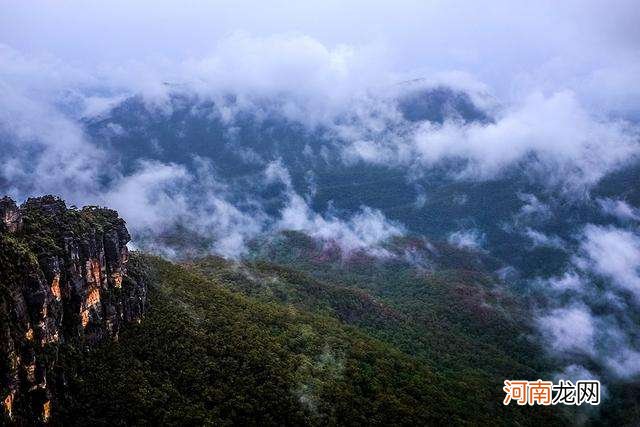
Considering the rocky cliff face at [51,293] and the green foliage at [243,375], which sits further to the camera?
the green foliage at [243,375]

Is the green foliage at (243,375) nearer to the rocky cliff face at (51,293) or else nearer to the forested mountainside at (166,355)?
the forested mountainside at (166,355)

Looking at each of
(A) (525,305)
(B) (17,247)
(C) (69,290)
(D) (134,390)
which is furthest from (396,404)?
(A) (525,305)

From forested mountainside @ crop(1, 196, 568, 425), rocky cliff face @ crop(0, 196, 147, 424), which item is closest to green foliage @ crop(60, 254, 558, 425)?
forested mountainside @ crop(1, 196, 568, 425)

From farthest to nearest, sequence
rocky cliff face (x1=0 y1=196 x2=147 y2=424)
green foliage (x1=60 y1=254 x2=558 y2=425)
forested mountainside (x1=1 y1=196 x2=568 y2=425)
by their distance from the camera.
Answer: green foliage (x1=60 y1=254 x2=558 y2=425) → forested mountainside (x1=1 y1=196 x2=568 y2=425) → rocky cliff face (x1=0 y1=196 x2=147 y2=424)

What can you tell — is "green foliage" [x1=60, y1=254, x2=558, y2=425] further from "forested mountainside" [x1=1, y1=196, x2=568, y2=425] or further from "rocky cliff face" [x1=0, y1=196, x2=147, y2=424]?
"rocky cliff face" [x1=0, y1=196, x2=147, y2=424]

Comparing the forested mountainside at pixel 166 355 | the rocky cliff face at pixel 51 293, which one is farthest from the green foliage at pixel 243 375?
the rocky cliff face at pixel 51 293

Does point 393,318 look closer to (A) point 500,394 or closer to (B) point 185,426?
(A) point 500,394

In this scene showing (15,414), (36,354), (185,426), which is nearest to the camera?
(15,414)

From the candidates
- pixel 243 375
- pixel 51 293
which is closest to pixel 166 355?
pixel 243 375

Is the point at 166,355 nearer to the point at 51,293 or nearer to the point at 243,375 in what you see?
the point at 243,375
